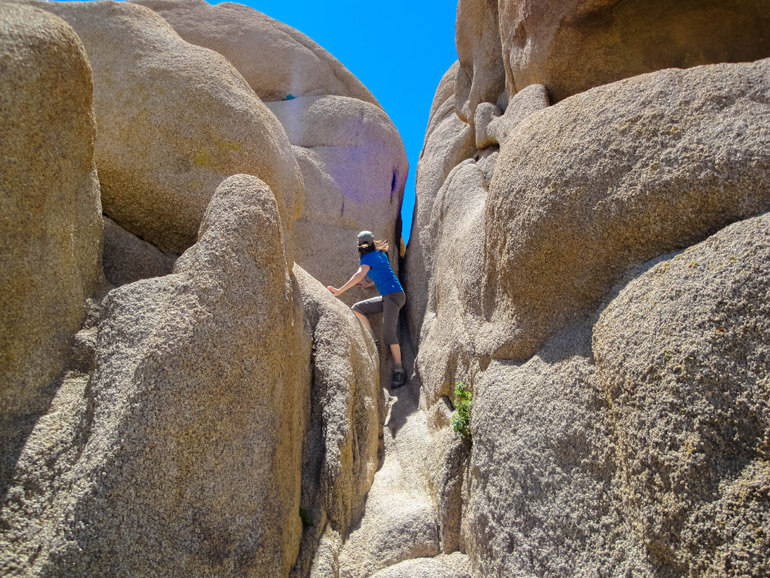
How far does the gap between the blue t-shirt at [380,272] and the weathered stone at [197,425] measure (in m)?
3.18

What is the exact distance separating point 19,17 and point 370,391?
3756mm

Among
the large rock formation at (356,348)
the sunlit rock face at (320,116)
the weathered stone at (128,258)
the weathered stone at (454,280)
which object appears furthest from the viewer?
the sunlit rock face at (320,116)

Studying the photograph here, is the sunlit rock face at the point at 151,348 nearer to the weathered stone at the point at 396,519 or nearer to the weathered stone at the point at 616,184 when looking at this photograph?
the weathered stone at the point at 396,519

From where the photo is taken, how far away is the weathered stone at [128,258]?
4.68m

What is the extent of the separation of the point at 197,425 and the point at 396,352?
409cm

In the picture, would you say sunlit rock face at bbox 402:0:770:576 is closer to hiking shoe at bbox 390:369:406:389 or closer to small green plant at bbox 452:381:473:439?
small green plant at bbox 452:381:473:439

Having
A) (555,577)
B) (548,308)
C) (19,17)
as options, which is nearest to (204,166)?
(19,17)

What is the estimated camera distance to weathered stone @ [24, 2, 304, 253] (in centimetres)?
518

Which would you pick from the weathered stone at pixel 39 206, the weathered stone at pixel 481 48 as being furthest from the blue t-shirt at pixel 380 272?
the weathered stone at pixel 39 206

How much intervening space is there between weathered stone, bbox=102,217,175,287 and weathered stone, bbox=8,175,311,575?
0.94m

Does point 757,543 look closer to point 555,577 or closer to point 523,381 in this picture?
point 555,577

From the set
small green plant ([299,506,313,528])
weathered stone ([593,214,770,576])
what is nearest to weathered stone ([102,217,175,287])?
small green plant ([299,506,313,528])

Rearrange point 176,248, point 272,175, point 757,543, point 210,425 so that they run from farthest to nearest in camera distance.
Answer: point 272,175
point 176,248
point 210,425
point 757,543

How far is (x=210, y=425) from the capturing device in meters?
3.58
